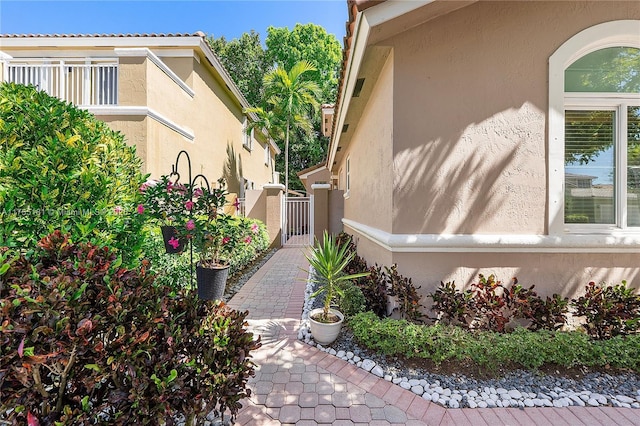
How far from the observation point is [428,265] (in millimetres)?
4129

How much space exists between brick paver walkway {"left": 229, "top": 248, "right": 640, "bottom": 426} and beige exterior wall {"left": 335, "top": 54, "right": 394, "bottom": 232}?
2.20 meters

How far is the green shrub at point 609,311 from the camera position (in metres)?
3.69

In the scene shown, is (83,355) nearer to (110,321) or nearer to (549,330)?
(110,321)

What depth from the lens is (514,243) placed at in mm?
3996

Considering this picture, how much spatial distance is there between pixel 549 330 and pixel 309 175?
1724 cm

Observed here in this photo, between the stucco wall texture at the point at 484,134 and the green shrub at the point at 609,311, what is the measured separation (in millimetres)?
240

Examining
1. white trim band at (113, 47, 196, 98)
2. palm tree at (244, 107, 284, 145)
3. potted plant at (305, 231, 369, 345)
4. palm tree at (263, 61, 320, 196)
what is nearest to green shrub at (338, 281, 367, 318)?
potted plant at (305, 231, 369, 345)

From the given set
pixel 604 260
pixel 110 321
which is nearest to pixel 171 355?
pixel 110 321

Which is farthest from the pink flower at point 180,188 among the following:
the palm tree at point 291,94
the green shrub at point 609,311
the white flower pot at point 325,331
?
the palm tree at point 291,94

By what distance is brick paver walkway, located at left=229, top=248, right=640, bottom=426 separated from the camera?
2.76 m

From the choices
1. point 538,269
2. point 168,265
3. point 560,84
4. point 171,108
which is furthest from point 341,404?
point 171,108

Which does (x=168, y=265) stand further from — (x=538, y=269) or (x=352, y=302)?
(x=538, y=269)

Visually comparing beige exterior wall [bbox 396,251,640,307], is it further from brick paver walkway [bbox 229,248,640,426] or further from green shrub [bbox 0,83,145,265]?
green shrub [bbox 0,83,145,265]

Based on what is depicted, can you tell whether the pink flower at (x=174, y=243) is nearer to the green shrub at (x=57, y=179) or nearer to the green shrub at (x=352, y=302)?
the green shrub at (x=57, y=179)
